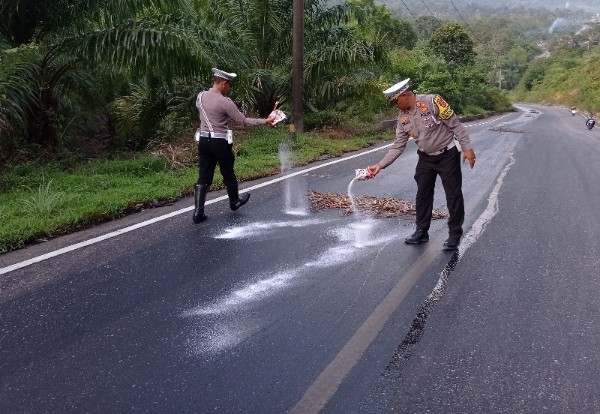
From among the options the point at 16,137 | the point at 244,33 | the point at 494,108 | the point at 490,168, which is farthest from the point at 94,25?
the point at 494,108

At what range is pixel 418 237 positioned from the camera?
596cm

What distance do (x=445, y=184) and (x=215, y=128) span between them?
267cm

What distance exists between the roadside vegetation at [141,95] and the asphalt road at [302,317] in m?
1.33

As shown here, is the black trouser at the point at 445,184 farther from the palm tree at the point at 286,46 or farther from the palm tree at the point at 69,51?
the palm tree at the point at 286,46

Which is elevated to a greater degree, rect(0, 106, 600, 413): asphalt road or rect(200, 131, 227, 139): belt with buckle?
rect(200, 131, 227, 139): belt with buckle

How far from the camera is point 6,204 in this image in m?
7.22

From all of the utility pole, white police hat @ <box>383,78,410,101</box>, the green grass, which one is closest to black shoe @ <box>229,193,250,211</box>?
the green grass

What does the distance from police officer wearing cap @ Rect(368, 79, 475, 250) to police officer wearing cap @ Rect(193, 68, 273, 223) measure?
5.05ft

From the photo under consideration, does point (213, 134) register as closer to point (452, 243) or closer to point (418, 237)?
point (418, 237)

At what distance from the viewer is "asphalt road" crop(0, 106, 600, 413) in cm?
314

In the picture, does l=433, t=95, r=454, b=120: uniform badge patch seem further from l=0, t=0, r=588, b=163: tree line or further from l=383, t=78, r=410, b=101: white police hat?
l=0, t=0, r=588, b=163: tree line

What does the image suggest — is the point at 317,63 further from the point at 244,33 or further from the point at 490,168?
the point at 490,168

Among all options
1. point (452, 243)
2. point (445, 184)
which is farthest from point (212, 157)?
point (452, 243)

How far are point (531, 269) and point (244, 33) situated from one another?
12629 millimetres
